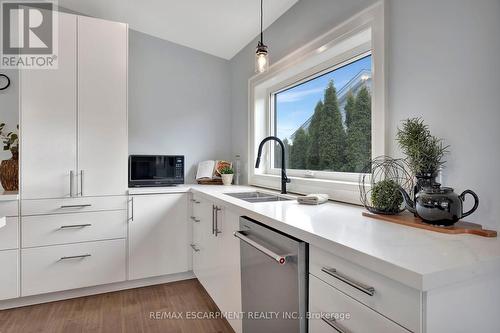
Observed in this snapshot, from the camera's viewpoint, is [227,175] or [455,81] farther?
[227,175]

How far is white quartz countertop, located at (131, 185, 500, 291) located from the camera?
643 mm

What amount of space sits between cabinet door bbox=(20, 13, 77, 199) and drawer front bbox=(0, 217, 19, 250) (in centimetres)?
19

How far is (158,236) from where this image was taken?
2.49m

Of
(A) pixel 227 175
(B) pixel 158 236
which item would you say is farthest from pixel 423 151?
(B) pixel 158 236

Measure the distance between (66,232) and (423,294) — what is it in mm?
2403

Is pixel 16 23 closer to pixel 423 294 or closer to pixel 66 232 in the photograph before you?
pixel 66 232

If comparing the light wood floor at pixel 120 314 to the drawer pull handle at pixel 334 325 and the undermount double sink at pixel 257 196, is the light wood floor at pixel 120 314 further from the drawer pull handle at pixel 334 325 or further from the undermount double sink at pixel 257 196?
the drawer pull handle at pixel 334 325

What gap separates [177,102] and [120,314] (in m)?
2.00

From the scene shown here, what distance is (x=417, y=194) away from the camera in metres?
1.05

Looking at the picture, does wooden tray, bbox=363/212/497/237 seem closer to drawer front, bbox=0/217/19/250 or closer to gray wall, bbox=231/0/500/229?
gray wall, bbox=231/0/500/229

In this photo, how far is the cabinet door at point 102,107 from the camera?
2275 mm

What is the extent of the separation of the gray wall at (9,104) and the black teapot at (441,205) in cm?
307

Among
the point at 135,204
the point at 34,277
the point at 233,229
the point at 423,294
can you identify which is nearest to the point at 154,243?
the point at 135,204

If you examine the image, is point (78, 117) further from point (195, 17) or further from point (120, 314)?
point (120, 314)
